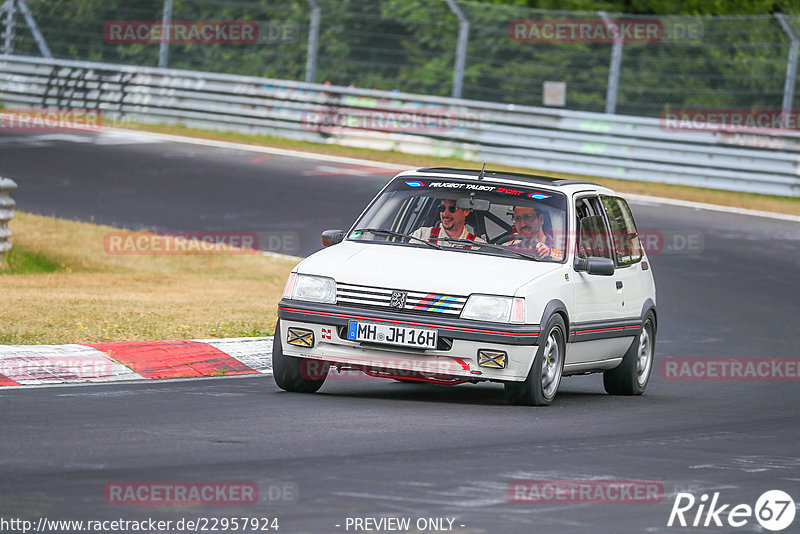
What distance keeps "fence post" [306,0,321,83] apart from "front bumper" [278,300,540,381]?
66.1ft

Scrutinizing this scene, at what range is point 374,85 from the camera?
2900 cm

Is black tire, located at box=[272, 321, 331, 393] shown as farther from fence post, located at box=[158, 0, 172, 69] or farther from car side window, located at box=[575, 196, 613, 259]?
fence post, located at box=[158, 0, 172, 69]

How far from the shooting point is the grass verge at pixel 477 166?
24.7 m

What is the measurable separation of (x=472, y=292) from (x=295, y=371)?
4.56ft

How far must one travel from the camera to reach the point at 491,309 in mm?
9344

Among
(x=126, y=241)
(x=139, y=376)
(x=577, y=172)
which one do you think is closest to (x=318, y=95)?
(x=577, y=172)

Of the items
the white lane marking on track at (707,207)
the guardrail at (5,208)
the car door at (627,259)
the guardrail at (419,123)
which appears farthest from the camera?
the guardrail at (419,123)

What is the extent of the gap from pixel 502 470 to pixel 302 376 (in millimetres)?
2905

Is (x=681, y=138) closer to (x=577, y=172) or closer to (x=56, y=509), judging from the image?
(x=577, y=172)

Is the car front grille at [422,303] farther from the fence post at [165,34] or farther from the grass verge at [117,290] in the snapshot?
the fence post at [165,34]

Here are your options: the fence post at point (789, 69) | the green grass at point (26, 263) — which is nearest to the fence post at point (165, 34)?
the fence post at point (789, 69)

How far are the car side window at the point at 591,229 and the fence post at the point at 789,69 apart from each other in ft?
46.7

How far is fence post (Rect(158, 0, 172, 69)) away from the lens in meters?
30.8

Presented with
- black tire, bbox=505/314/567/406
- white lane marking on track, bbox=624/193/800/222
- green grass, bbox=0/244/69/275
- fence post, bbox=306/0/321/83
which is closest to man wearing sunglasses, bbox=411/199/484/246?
black tire, bbox=505/314/567/406
